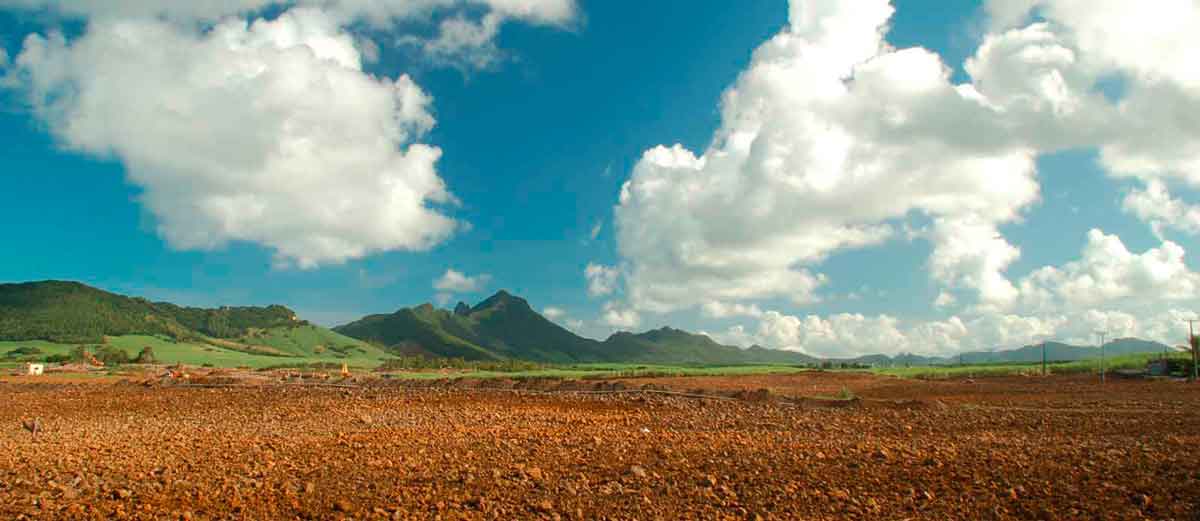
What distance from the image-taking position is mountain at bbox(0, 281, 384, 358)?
5037 inches

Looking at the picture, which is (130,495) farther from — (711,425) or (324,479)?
(711,425)

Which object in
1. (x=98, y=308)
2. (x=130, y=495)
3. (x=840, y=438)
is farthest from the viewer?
(x=98, y=308)

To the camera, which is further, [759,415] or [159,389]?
[159,389]

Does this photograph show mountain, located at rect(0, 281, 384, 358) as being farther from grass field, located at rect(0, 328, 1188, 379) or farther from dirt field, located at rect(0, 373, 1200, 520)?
dirt field, located at rect(0, 373, 1200, 520)

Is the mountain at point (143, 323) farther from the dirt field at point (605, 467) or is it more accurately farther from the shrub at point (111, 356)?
the dirt field at point (605, 467)

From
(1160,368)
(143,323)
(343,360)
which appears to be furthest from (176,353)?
(1160,368)

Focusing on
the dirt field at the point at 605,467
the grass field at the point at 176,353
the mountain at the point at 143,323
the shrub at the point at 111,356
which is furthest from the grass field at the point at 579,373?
the mountain at the point at 143,323

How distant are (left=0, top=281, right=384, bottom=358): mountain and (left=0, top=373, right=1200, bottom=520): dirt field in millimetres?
123485

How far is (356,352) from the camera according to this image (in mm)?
152750

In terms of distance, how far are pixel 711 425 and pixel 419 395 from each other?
13.9 meters

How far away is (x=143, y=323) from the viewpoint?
14500 cm

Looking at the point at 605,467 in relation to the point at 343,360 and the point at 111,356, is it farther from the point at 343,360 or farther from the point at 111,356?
the point at 343,360

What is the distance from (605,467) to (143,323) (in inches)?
6474

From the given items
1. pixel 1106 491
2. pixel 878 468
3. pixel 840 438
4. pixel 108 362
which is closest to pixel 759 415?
pixel 840 438
